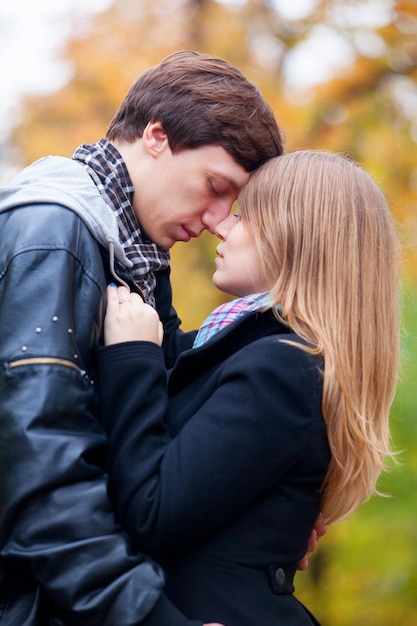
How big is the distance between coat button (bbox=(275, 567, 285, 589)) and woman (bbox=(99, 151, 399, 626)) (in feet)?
0.04

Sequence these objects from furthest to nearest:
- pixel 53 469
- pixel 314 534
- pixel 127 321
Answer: pixel 314 534 → pixel 127 321 → pixel 53 469

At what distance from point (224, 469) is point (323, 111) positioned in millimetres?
5158

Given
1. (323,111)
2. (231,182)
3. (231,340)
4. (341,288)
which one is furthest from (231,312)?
(323,111)

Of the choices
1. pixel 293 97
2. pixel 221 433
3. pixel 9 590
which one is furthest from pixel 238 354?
pixel 293 97

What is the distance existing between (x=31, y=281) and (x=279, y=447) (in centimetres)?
69

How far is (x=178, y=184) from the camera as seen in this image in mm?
2615

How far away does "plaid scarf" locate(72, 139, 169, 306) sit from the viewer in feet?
8.05

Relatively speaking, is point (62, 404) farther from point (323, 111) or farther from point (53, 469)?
point (323, 111)

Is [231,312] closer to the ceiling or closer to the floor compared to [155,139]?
closer to the floor

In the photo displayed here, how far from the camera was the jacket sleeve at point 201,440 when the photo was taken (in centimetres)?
207

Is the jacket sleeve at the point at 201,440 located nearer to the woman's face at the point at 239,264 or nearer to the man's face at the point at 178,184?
the woman's face at the point at 239,264

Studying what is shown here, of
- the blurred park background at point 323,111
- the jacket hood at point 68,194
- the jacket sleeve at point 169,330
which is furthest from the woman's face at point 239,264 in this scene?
the blurred park background at point 323,111

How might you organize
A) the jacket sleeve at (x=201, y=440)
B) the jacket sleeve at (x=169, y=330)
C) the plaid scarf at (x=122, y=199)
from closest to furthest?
the jacket sleeve at (x=201, y=440)
the plaid scarf at (x=122, y=199)
the jacket sleeve at (x=169, y=330)

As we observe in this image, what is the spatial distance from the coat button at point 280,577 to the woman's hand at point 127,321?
2.09ft
